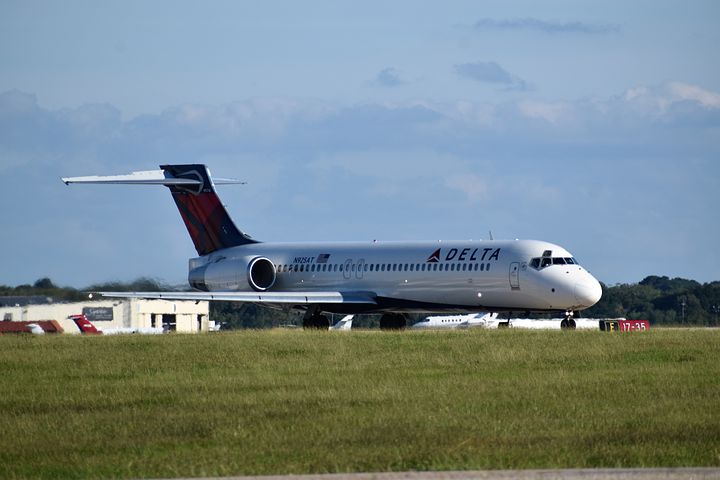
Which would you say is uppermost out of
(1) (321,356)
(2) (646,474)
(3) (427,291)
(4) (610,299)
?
(4) (610,299)

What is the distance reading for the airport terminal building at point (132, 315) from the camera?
69.8 m

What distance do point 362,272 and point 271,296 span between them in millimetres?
3554

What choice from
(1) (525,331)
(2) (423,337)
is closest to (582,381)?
(2) (423,337)

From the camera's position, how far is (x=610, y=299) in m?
115

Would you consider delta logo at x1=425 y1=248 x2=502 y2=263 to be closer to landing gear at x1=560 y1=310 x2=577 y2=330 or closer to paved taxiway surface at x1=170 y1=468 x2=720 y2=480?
landing gear at x1=560 y1=310 x2=577 y2=330

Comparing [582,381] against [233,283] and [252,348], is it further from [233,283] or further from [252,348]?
[233,283]

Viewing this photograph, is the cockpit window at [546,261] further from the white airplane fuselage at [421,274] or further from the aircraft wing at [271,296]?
the aircraft wing at [271,296]

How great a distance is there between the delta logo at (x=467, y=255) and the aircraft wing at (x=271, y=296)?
125 inches

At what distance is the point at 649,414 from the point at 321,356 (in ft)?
35.7

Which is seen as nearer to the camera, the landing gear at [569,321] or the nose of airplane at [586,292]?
the nose of airplane at [586,292]

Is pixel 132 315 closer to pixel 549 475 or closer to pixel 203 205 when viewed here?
pixel 203 205

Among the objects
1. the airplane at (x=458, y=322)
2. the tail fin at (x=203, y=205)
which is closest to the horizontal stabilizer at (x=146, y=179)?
the tail fin at (x=203, y=205)

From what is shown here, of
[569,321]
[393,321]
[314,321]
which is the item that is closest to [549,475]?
[569,321]

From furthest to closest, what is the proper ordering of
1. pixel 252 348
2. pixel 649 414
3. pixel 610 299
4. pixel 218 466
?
pixel 610 299
pixel 252 348
pixel 649 414
pixel 218 466
